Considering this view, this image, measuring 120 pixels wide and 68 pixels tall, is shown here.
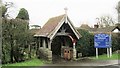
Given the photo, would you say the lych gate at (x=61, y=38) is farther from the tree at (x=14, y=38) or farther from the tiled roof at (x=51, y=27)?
the tree at (x=14, y=38)

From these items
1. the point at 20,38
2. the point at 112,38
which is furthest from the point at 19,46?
the point at 112,38

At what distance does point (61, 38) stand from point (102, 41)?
472 centimetres

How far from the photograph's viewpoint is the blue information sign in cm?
2606

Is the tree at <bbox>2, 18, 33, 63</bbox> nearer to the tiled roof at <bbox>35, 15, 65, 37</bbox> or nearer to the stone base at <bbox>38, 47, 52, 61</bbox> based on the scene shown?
the stone base at <bbox>38, 47, 52, 61</bbox>

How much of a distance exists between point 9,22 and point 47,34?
4137 millimetres

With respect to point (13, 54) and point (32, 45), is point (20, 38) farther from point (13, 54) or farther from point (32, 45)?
point (32, 45)

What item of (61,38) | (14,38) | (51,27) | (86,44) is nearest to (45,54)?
(51,27)

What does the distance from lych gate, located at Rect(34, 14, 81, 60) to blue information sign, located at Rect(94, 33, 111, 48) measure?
2023mm

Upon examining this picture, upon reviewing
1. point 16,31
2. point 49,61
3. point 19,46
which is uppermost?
point 16,31

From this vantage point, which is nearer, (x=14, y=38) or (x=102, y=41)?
(x=14, y=38)

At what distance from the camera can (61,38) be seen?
2772cm

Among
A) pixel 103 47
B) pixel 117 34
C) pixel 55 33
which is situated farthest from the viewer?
pixel 117 34

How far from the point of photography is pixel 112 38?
2898 centimetres

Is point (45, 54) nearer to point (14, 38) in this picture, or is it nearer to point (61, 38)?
point (14, 38)
